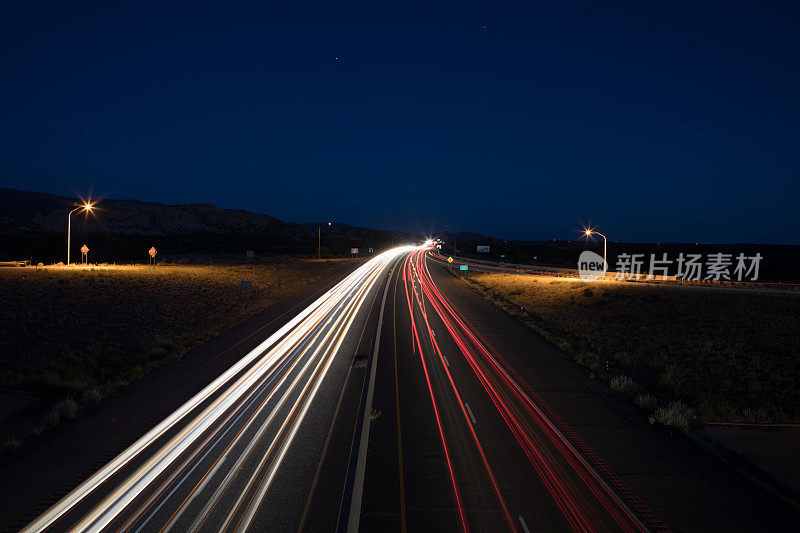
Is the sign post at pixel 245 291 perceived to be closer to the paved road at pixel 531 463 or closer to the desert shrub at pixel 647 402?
the paved road at pixel 531 463

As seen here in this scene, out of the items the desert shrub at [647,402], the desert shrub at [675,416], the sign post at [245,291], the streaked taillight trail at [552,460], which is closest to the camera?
the streaked taillight trail at [552,460]

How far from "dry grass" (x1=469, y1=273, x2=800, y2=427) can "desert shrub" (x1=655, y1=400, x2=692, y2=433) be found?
0.04 metres

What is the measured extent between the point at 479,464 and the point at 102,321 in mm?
22235

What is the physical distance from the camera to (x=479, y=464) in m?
8.91

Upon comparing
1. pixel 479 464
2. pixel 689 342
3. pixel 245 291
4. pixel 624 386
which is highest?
pixel 689 342

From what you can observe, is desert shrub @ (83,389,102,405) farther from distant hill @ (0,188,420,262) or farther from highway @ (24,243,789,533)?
distant hill @ (0,188,420,262)

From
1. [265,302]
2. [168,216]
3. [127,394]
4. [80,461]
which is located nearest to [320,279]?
[265,302]

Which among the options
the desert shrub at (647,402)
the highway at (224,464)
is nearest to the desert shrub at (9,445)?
the highway at (224,464)

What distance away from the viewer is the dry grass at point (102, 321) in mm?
14875

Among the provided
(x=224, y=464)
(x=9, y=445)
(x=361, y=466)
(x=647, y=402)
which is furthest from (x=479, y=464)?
(x=9, y=445)

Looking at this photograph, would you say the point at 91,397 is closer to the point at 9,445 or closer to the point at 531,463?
the point at 9,445

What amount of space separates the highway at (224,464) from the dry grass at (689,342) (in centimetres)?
960

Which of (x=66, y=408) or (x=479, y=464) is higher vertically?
(x=479, y=464)

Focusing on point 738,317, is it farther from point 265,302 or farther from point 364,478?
point 265,302
